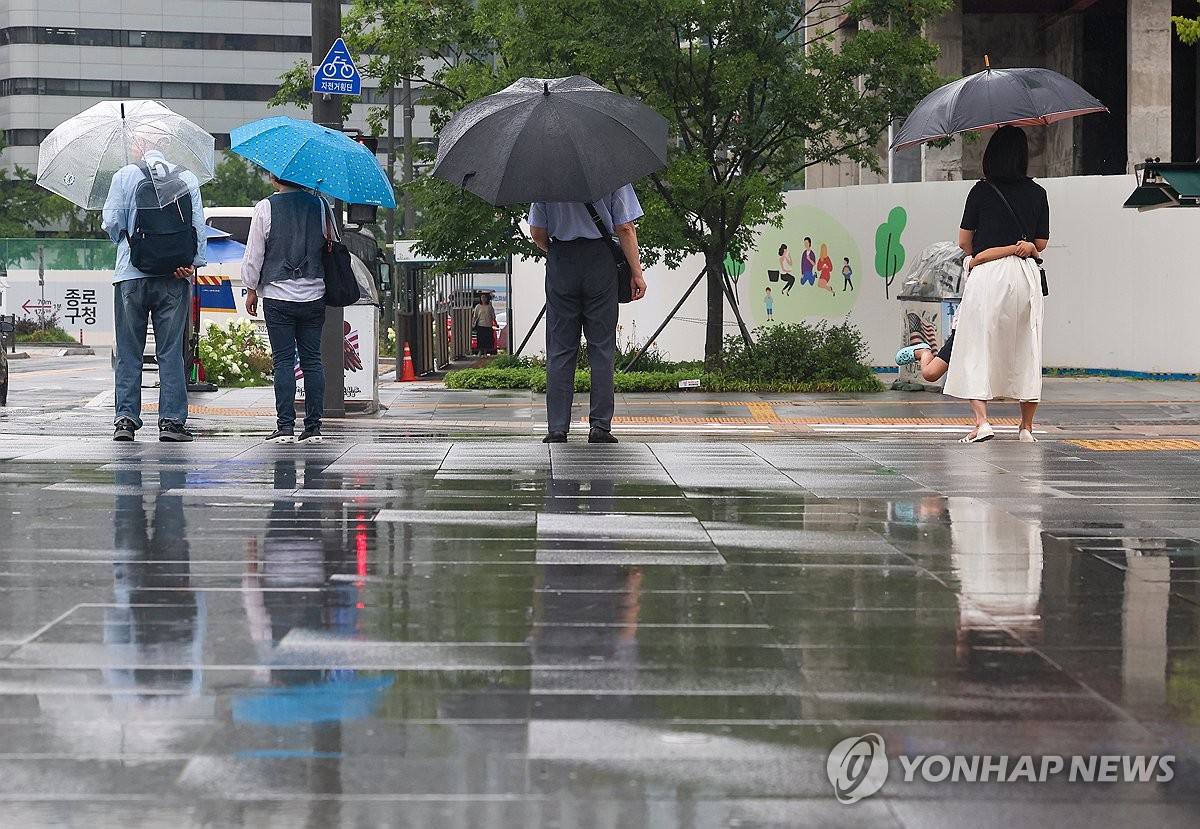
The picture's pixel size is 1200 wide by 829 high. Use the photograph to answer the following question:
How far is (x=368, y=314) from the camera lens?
1527 centimetres

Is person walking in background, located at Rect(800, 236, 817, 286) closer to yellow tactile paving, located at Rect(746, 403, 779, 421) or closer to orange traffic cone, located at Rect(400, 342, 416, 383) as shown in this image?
orange traffic cone, located at Rect(400, 342, 416, 383)

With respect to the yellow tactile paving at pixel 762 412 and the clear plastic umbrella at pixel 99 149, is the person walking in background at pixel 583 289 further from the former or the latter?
the yellow tactile paving at pixel 762 412

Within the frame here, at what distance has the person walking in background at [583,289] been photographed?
32.2 ft

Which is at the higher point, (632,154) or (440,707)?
(632,154)

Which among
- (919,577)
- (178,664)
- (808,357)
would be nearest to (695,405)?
(808,357)

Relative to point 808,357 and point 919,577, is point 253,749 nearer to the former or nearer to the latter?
point 919,577

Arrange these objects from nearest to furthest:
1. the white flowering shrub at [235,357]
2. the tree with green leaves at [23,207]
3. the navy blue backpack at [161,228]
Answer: the navy blue backpack at [161,228], the white flowering shrub at [235,357], the tree with green leaves at [23,207]

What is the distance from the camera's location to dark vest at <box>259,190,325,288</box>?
10344 mm

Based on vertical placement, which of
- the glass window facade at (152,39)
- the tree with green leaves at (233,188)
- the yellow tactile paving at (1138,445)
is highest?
the glass window facade at (152,39)

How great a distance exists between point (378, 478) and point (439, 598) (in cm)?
319

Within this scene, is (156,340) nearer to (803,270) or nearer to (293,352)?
(293,352)

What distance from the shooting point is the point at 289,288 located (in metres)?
10.3

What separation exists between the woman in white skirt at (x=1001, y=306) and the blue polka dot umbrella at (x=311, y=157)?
4045 millimetres

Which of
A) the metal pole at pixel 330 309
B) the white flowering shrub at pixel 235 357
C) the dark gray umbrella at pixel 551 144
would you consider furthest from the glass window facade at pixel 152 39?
the dark gray umbrella at pixel 551 144
